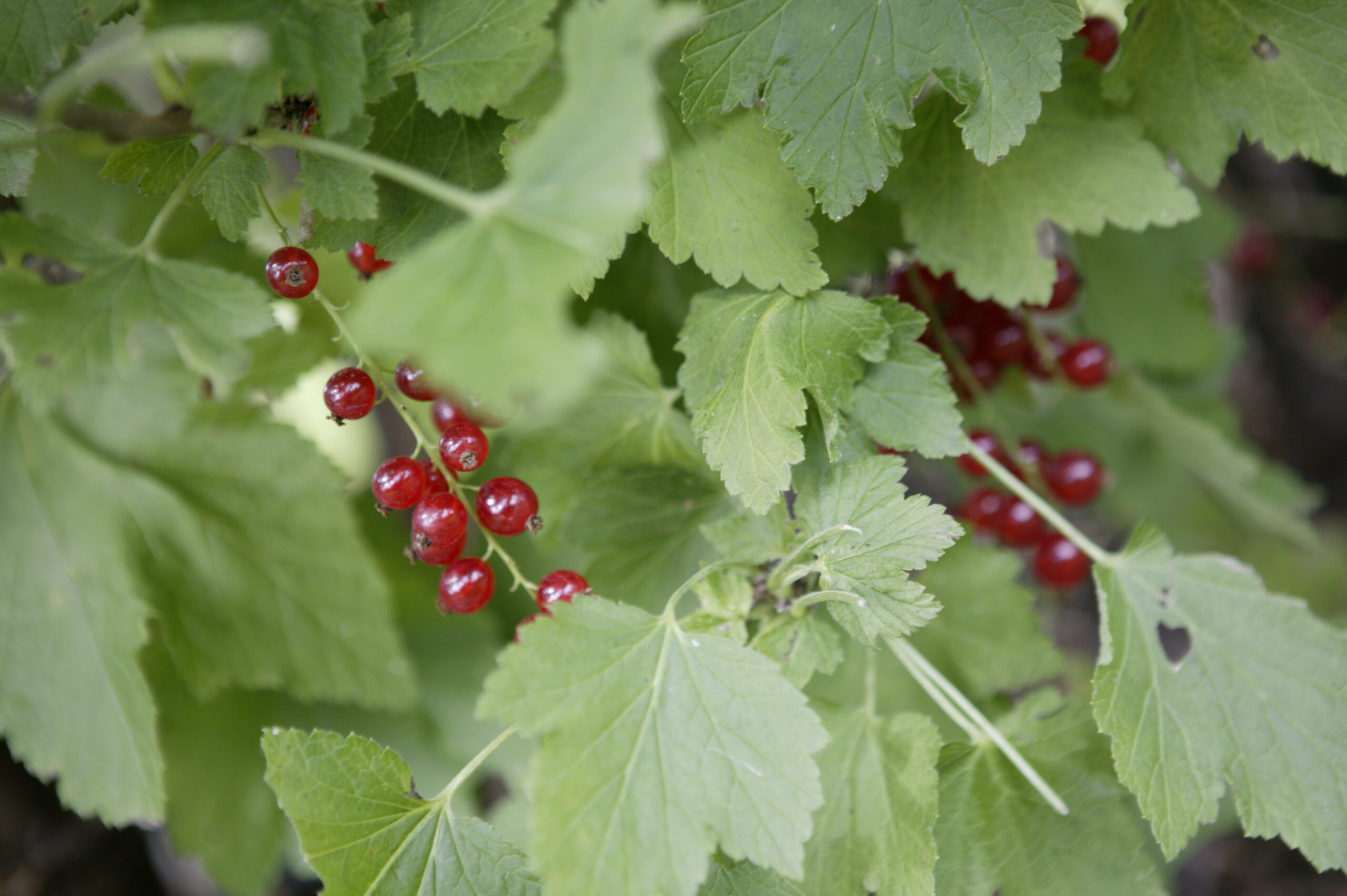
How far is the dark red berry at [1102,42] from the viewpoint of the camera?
2.62 feet

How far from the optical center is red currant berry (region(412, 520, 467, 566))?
0.69 m

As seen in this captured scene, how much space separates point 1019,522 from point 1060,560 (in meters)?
0.08

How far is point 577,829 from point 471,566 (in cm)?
25

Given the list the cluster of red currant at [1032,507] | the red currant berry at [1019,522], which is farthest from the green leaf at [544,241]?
the red currant berry at [1019,522]

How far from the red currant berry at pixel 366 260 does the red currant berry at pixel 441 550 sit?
25 centimetres

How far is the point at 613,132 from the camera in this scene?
44 centimetres

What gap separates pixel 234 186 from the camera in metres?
0.62

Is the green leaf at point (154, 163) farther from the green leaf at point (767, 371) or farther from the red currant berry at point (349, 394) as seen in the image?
the green leaf at point (767, 371)

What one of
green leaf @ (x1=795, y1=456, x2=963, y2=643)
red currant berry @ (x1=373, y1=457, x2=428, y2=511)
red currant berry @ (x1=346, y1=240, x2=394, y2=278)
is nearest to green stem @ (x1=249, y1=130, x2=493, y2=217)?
red currant berry @ (x1=346, y1=240, x2=394, y2=278)

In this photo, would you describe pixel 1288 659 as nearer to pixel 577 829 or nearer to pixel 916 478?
pixel 577 829

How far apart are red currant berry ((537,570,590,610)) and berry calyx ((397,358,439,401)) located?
186 mm

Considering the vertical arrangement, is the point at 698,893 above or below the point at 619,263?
below

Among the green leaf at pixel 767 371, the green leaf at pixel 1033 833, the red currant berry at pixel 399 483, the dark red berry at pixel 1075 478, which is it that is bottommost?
the dark red berry at pixel 1075 478

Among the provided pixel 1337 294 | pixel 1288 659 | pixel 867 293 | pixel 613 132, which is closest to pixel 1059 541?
pixel 1288 659
